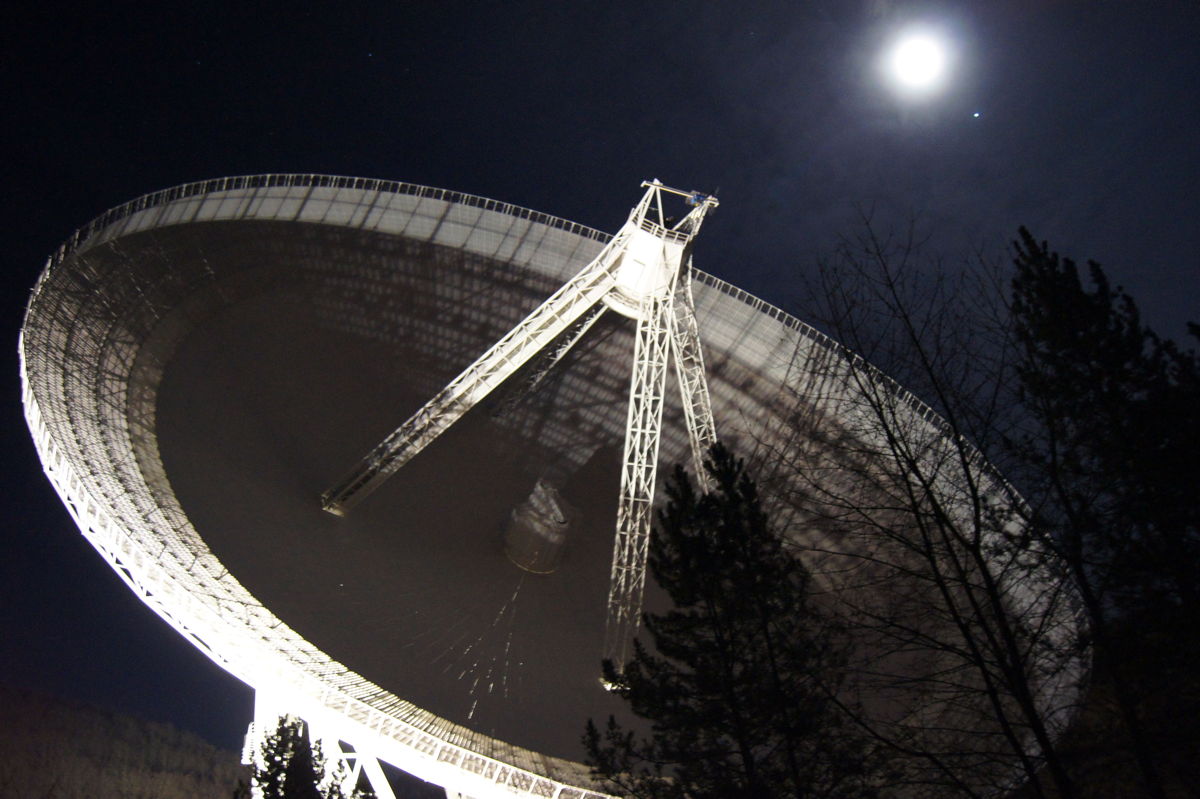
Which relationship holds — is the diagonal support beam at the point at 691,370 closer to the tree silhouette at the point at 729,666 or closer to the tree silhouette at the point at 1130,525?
the tree silhouette at the point at 729,666

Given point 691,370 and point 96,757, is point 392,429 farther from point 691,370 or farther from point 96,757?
point 96,757

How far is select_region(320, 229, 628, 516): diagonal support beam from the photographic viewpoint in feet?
46.1

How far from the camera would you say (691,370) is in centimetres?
1514

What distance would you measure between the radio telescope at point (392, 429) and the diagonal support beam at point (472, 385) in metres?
0.06

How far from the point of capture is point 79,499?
33.4ft

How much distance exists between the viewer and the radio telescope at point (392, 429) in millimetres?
10023

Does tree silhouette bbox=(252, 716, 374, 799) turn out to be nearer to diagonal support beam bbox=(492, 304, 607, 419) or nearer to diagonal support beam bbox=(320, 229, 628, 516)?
diagonal support beam bbox=(320, 229, 628, 516)

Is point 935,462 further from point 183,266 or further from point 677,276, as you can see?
point 183,266

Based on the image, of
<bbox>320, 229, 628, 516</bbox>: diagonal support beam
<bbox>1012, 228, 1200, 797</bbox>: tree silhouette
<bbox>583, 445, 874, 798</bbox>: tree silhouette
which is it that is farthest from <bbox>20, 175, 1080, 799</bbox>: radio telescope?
<bbox>1012, 228, 1200, 797</bbox>: tree silhouette

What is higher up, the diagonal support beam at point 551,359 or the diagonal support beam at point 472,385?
the diagonal support beam at point 551,359

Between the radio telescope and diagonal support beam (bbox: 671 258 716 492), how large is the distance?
3.9 inches

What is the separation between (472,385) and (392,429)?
2.78 metres

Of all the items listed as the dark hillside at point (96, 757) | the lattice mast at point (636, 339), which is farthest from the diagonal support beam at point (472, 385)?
the dark hillside at point (96, 757)

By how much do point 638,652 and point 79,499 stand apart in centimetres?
769
